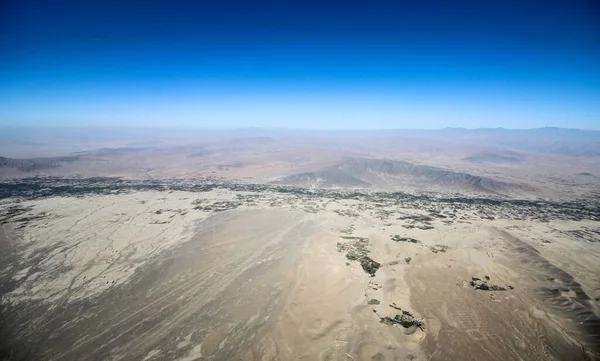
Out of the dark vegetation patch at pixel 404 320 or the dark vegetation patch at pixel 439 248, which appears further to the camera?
the dark vegetation patch at pixel 439 248

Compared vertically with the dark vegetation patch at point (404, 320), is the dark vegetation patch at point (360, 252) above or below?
below

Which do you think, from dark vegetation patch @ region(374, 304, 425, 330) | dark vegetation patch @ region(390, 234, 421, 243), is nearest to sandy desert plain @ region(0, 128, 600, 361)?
dark vegetation patch @ region(374, 304, 425, 330)

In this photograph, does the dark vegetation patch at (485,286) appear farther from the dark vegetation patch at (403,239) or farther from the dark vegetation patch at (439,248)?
the dark vegetation patch at (403,239)

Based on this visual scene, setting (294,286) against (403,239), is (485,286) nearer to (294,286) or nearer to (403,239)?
(403,239)

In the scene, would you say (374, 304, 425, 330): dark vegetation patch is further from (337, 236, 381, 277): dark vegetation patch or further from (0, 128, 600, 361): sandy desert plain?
(337, 236, 381, 277): dark vegetation patch

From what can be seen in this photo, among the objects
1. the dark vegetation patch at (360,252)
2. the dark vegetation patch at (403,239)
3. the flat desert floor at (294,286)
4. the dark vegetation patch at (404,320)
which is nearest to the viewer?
the flat desert floor at (294,286)

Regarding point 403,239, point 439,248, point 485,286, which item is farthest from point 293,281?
point 439,248

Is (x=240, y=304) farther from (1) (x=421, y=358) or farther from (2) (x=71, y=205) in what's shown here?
(2) (x=71, y=205)

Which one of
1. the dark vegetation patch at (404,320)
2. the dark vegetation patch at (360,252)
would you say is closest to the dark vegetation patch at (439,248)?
the dark vegetation patch at (360,252)
